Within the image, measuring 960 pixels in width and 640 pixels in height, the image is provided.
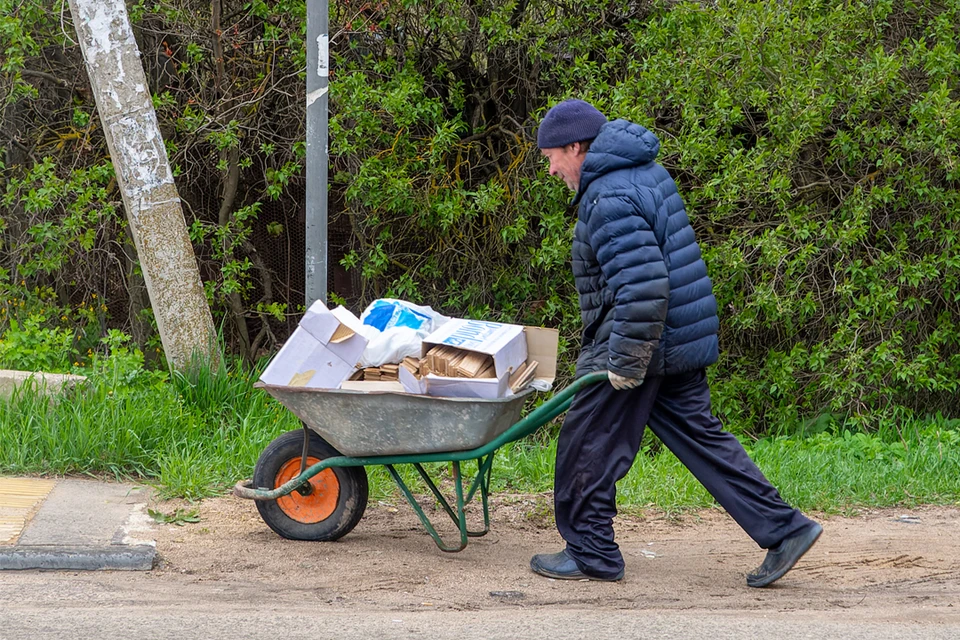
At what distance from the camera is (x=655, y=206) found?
397cm

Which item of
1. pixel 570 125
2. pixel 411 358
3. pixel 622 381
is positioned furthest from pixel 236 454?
pixel 570 125

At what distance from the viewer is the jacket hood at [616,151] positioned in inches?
157

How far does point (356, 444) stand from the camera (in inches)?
166

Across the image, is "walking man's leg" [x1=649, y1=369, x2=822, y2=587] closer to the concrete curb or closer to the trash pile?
the trash pile

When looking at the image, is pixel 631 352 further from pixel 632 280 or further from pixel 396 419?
pixel 396 419

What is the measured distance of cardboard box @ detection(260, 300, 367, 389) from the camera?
163 inches

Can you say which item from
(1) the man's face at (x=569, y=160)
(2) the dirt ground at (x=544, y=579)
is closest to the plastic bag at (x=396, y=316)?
(1) the man's face at (x=569, y=160)

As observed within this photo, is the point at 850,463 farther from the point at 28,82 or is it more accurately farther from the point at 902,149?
the point at 28,82

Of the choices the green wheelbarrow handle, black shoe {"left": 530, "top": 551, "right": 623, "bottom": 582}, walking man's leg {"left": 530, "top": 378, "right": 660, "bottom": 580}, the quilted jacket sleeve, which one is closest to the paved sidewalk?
the green wheelbarrow handle

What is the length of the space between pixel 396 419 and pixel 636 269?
1.14 m

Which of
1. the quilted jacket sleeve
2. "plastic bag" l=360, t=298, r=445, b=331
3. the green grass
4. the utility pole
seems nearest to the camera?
the quilted jacket sleeve

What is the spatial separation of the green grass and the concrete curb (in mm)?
971

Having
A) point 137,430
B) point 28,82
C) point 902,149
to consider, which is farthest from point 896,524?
point 28,82

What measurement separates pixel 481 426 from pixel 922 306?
403 centimetres
